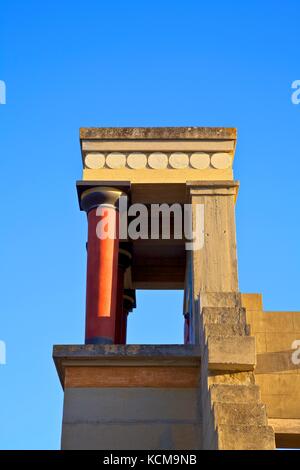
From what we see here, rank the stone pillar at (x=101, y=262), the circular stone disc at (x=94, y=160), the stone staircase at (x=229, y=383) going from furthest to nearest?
the circular stone disc at (x=94, y=160) → the stone pillar at (x=101, y=262) → the stone staircase at (x=229, y=383)

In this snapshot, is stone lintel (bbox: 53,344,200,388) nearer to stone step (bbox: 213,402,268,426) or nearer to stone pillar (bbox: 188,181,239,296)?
stone pillar (bbox: 188,181,239,296)

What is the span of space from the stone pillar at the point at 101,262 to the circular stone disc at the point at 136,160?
710 millimetres

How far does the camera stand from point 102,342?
1461 centimetres

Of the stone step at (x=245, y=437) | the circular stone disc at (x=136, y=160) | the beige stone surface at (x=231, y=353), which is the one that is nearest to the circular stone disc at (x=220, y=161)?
the circular stone disc at (x=136, y=160)

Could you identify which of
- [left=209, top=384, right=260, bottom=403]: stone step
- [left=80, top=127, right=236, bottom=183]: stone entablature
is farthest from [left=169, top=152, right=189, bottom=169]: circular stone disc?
[left=209, top=384, right=260, bottom=403]: stone step

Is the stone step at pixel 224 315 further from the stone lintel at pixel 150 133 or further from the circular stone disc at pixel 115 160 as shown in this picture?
the stone lintel at pixel 150 133

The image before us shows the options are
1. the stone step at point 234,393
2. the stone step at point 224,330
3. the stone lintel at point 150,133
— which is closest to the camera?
the stone step at point 234,393

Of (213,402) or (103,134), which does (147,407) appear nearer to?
(213,402)

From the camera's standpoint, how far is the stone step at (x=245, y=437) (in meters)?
10.3

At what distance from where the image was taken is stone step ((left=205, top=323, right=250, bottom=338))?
40.2ft

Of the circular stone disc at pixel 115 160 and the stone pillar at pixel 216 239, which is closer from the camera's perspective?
the stone pillar at pixel 216 239

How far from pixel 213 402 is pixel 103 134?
740 centimetres

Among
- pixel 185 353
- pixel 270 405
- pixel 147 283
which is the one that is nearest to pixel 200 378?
pixel 185 353
